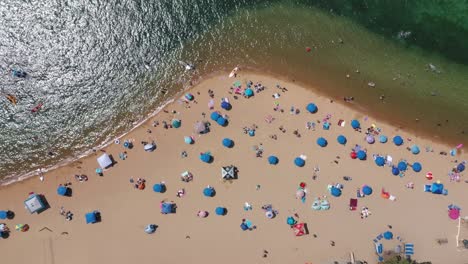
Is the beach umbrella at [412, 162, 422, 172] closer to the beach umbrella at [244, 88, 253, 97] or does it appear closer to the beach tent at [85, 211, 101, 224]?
the beach umbrella at [244, 88, 253, 97]

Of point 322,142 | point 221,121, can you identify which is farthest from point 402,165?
point 221,121

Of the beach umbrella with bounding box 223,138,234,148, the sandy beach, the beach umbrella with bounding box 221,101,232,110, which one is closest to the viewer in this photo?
the sandy beach

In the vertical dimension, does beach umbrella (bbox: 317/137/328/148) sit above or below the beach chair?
above

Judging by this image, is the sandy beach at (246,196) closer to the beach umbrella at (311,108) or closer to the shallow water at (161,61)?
the beach umbrella at (311,108)

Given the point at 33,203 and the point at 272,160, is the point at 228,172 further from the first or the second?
the point at 33,203

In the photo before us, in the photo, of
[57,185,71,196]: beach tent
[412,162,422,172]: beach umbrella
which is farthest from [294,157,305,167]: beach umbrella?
[57,185,71,196]: beach tent

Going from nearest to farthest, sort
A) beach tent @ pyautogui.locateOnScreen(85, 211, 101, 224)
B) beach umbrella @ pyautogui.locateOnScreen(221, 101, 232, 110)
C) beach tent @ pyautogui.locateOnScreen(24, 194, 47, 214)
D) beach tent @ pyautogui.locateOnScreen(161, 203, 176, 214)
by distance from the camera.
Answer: beach tent @ pyautogui.locateOnScreen(24, 194, 47, 214) → beach tent @ pyautogui.locateOnScreen(85, 211, 101, 224) → beach tent @ pyautogui.locateOnScreen(161, 203, 176, 214) → beach umbrella @ pyautogui.locateOnScreen(221, 101, 232, 110)

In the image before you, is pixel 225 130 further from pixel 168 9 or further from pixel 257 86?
pixel 168 9
